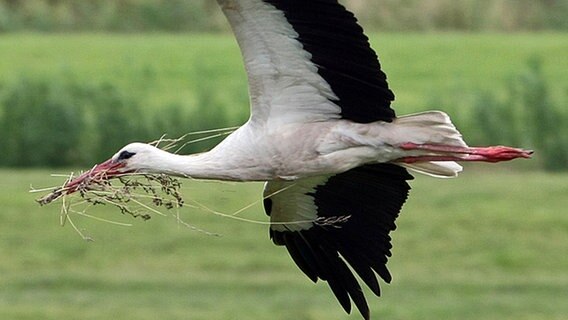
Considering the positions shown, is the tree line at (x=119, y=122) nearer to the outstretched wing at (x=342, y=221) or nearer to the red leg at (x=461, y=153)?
the outstretched wing at (x=342, y=221)

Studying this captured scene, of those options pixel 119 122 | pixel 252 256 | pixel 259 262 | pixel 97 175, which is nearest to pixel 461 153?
pixel 97 175

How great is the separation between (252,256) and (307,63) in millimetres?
7698

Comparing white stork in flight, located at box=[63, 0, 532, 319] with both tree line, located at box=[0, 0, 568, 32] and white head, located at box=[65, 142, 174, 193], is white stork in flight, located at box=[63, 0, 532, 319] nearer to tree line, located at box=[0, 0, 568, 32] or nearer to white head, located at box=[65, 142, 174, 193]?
white head, located at box=[65, 142, 174, 193]

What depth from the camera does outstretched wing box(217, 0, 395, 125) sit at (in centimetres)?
804

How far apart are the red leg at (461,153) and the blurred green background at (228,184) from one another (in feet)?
4.53

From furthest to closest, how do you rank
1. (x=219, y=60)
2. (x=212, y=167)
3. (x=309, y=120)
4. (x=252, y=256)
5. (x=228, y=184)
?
(x=219, y=60) → (x=252, y=256) → (x=228, y=184) → (x=309, y=120) → (x=212, y=167)

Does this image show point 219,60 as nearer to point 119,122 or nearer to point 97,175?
point 119,122

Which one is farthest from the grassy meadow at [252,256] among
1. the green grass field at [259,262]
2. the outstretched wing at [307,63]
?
the outstretched wing at [307,63]

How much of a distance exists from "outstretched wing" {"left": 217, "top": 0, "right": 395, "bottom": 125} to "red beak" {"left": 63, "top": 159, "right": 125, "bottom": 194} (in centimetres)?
65

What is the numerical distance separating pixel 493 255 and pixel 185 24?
9622mm

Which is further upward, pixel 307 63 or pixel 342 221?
pixel 307 63

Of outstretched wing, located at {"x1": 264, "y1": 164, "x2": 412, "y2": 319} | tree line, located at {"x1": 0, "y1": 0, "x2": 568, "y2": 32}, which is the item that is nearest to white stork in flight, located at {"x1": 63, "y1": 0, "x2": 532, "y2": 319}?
outstretched wing, located at {"x1": 264, "y1": 164, "x2": 412, "y2": 319}

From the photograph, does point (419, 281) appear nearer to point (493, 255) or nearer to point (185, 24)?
point (493, 255)

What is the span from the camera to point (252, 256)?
15.8 meters
